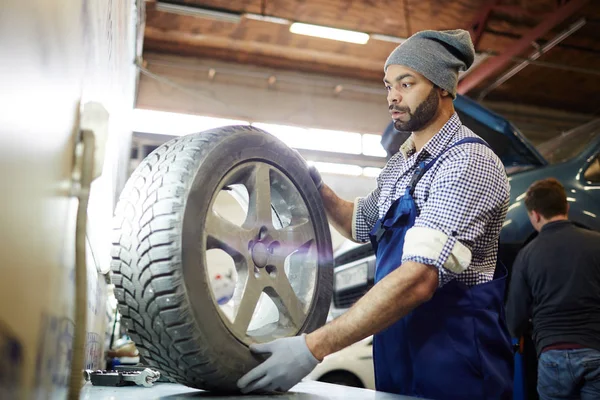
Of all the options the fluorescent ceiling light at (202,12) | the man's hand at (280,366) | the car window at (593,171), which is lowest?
the man's hand at (280,366)

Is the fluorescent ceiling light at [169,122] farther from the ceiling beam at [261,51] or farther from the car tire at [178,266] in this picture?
the car tire at [178,266]

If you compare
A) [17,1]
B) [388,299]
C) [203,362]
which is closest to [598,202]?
[388,299]

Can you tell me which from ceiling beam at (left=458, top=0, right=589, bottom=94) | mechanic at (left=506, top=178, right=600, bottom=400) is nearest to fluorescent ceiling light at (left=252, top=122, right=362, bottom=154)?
ceiling beam at (left=458, top=0, right=589, bottom=94)

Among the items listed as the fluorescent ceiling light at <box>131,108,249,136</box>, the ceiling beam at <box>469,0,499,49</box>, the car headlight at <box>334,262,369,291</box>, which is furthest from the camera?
the fluorescent ceiling light at <box>131,108,249,136</box>

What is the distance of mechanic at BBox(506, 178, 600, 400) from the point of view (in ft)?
7.80

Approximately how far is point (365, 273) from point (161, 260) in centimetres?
264

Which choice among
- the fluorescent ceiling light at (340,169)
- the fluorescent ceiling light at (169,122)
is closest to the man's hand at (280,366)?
the fluorescent ceiling light at (169,122)

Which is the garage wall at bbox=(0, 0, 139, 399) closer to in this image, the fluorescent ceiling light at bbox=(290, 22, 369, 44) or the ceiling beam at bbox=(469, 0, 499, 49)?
the fluorescent ceiling light at bbox=(290, 22, 369, 44)

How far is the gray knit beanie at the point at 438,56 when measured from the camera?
1.69m

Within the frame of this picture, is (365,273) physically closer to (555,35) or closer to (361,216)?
(361,216)

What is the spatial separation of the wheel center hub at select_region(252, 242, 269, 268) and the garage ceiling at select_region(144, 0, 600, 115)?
5.11 metres

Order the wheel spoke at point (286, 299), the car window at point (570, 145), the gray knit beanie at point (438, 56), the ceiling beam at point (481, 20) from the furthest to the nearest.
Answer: the ceiling beam at point (481, 20) → the car window at point (570, 145) → the gray knit beanie at point (438, 56) → the wheel spoke at point (286, 299)

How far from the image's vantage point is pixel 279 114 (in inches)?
335

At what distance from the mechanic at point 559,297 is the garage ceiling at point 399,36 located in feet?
13.5
